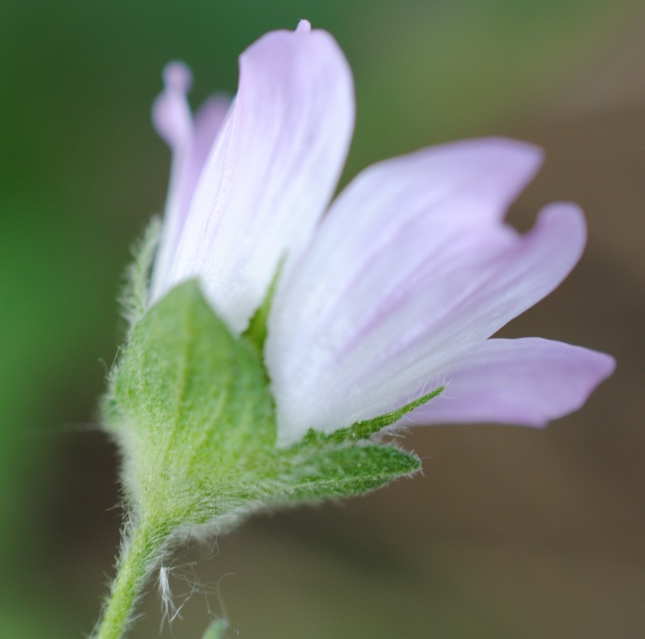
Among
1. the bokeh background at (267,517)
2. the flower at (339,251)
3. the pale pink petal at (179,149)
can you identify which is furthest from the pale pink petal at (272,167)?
the bokeh background at (267,517)

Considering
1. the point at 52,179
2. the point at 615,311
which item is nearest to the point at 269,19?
the point at 52,179

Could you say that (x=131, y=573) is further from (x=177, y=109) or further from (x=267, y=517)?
(x=267, y=517)

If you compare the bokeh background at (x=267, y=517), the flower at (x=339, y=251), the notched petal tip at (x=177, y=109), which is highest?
the notched petal tip at (x=177, y=109)

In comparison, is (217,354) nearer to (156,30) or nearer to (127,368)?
(127,368)

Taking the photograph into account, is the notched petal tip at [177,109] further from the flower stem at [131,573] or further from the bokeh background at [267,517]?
the bokeh background at [267,517]

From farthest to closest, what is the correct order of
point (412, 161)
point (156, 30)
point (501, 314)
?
point (156, 30) < point (501, 314) < point (412, 161)

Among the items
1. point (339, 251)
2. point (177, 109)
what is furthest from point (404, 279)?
point (177, 109)

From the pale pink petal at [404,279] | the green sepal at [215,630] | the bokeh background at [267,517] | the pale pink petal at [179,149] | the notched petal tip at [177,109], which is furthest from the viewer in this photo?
the bokeh background at [267,517]
